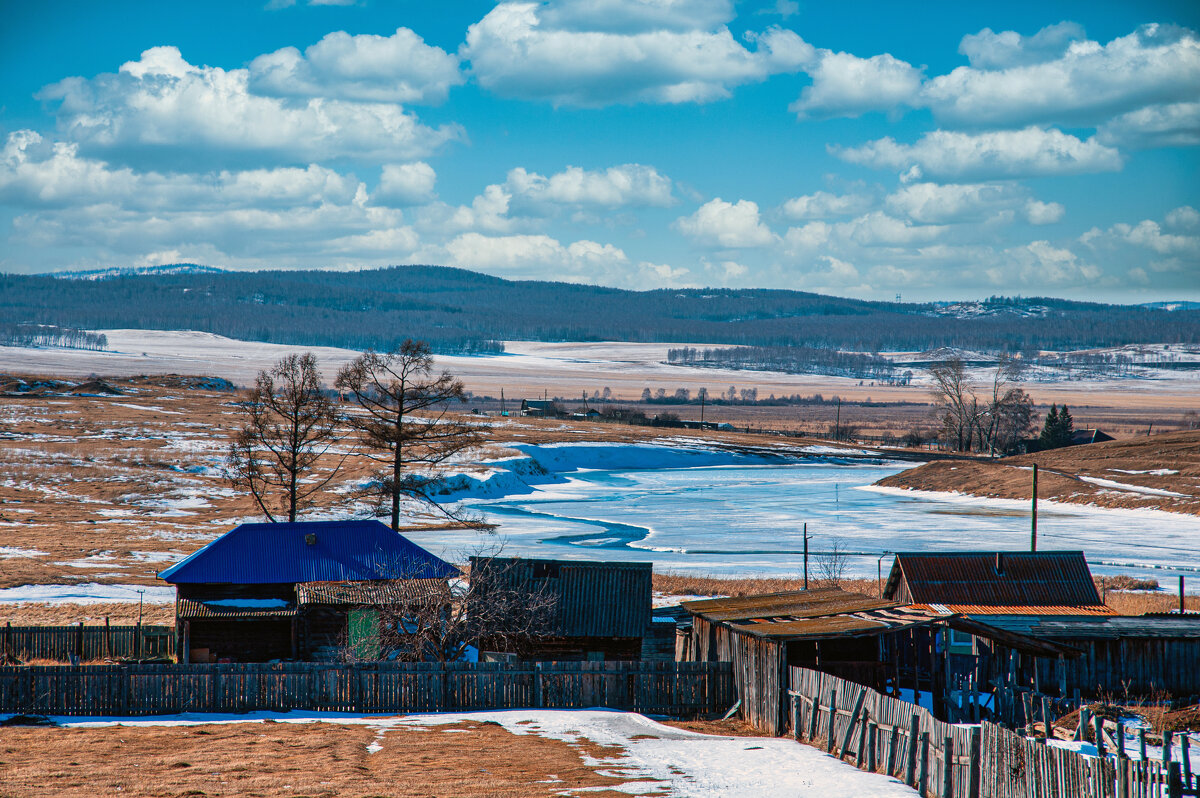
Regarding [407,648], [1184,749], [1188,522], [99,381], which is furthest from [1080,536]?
[99,381]

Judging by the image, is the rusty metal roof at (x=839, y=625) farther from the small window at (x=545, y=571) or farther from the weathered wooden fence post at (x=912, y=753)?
the small window at (x=545, y=571)

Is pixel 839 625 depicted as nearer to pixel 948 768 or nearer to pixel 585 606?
pixel 585 606

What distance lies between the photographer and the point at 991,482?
79125mm

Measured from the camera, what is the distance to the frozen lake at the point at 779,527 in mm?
48312

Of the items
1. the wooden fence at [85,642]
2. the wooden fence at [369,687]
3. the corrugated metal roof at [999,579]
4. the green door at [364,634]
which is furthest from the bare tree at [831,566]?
the wooden fence at [85,642]

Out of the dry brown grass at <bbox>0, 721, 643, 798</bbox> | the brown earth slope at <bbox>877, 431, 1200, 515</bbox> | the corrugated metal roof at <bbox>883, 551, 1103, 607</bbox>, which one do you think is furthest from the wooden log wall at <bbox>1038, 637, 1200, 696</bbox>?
the brown earth slope at <bbox>877, 431, 1200, 515</bbox>

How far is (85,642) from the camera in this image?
28.5m

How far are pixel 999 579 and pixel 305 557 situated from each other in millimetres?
19865

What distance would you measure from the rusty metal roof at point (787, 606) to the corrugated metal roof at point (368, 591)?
6698 millimetres

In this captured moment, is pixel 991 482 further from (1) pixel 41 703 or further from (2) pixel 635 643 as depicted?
(1) pixel 41 703

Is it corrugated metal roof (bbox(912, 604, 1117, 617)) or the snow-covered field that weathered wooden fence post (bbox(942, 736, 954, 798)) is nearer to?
the snow-covered field

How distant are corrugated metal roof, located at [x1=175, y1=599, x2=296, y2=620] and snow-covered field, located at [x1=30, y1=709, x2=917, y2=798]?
6.59m

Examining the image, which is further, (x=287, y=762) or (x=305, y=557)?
(x=305, y=557)

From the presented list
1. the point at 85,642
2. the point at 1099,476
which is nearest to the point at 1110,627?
the point at 85,642
